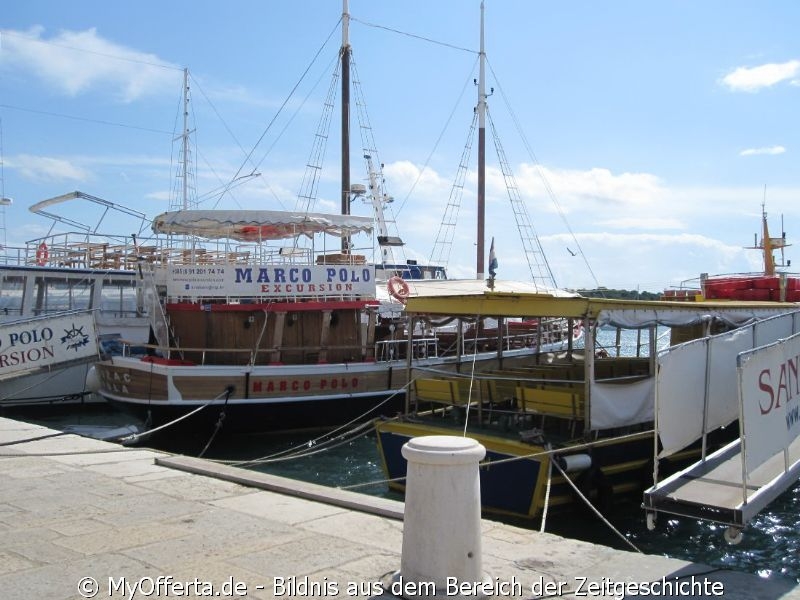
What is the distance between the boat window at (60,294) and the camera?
21.9 m

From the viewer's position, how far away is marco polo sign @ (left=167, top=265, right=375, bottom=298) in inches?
715

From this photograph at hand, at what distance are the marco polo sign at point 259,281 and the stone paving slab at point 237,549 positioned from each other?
10.2 m

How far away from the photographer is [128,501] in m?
7.35

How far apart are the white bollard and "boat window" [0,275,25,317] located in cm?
1994

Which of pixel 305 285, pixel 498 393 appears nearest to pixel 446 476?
pixel 498 393

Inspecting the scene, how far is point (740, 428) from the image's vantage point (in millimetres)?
6383

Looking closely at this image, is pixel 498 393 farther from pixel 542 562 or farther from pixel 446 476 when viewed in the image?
pixel 446 476

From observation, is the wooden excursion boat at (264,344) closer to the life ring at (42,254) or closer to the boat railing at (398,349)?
the boat railing at (398,349)

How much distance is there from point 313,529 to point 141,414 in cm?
1213

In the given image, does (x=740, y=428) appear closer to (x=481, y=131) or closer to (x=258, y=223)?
(x=258, y=223)

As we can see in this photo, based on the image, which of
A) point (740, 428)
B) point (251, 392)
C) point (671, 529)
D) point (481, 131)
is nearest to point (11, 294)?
point (251, 392)

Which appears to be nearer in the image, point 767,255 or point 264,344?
point 264,344

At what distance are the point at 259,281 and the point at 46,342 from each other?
16.2ft

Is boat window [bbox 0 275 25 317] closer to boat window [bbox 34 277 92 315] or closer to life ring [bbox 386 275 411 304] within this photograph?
boat window [bbox 34 277 92 315]
